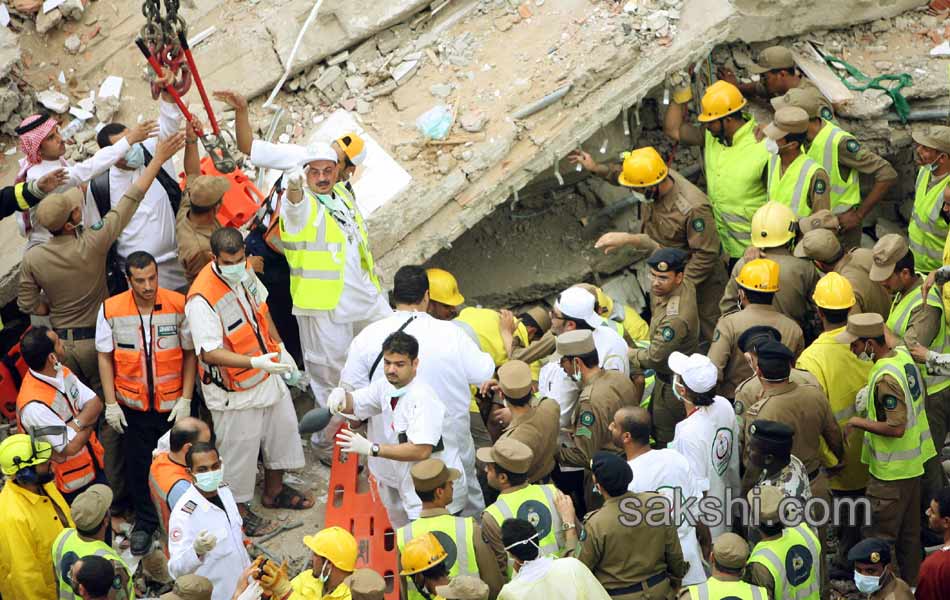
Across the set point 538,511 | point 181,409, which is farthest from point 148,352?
point 538,511

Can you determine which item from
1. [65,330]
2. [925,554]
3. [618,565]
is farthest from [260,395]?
[925,554]

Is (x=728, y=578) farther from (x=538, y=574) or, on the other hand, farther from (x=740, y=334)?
(x=740, y=334)

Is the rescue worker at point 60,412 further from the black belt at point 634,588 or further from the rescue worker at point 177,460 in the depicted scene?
the black belt at point 634,588

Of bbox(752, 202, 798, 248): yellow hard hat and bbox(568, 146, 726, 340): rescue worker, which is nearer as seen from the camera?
bbox(752, 202, 798, 248): yellow hard hat

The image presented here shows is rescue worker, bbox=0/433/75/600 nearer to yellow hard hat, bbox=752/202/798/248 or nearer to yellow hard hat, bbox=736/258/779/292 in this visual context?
yellow hard hat, bbox=736/258/779/292

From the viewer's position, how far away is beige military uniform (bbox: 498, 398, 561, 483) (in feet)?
25.3

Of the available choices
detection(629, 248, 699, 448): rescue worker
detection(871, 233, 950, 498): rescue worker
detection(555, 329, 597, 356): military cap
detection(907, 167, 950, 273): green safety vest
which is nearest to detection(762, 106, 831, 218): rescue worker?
detection(907, 167, 950, 273): green safety vest

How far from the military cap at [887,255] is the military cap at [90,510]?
5.18 m

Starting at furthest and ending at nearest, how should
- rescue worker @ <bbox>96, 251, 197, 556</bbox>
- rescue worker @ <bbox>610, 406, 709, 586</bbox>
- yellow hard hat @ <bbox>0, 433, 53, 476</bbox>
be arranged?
rescue worker @ <bbox>96, 251, 197, 556</bbox>, yellow hard hat @ <bbox>0, 433, 53, 476</bbox>, rescue worker @ <bbox>610, 406, 709, 586</bbox>

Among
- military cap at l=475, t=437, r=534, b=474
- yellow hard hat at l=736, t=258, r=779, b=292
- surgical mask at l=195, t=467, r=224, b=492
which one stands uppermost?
surgical mask at l=195, t=467, r=224, b=492

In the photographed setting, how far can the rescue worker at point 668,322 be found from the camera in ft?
29.2

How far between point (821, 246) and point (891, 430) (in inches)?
58.4

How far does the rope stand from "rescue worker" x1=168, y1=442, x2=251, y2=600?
6.48 metres

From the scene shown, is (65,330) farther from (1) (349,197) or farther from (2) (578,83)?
(2) (578,83)
